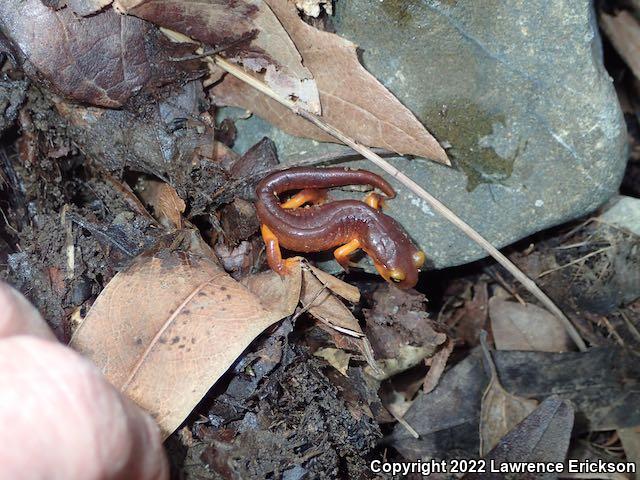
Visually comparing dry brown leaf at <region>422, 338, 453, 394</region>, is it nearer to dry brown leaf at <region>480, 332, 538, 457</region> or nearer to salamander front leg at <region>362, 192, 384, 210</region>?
dry brown leaf at <region>480, 332, 538, 457</region>

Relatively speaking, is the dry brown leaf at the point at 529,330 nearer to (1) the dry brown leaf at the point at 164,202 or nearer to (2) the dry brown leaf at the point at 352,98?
(2) the dry brown leaf at the point at 352,98

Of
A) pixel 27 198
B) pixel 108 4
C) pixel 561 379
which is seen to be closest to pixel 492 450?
pixel 561 379

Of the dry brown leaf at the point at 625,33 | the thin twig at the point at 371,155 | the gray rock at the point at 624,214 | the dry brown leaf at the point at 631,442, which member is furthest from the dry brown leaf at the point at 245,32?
the dry brown leaf at the point at 631,442

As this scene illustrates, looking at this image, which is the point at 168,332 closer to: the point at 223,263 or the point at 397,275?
the point at 223,263

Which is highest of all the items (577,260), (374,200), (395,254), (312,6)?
(312,6)

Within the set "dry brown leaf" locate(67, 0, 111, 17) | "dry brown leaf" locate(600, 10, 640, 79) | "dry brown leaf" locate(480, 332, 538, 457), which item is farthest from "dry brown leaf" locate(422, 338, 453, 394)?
"dry brown leaf" locate(67, 0, 111, 17)

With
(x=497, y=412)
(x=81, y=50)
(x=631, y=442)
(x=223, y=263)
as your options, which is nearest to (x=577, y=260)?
(x=497, y=412)
